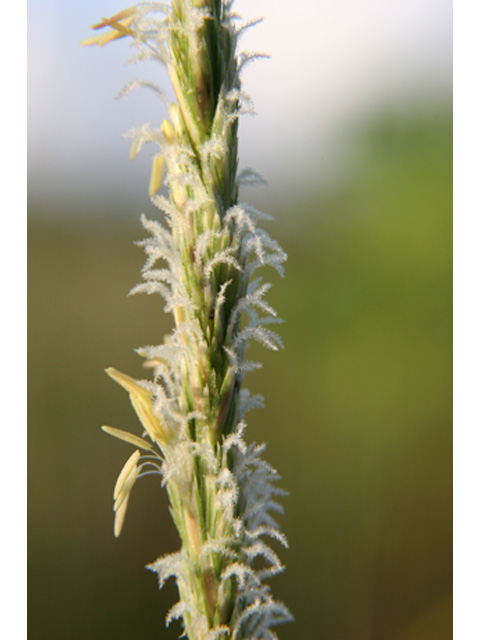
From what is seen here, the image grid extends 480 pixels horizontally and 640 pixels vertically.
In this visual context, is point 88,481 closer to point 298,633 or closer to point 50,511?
point 50,511

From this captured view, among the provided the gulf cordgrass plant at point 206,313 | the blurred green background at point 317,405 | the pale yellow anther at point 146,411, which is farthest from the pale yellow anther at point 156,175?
the blurred green background at point 317,405

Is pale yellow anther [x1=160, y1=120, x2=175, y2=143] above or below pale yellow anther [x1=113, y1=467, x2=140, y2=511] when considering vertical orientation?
above

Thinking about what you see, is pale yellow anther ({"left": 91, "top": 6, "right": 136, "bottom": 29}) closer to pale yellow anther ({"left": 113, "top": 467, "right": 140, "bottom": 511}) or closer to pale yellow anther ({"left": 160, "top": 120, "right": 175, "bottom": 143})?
pale yellow anther ({"left": 160, "top": 120, "right": 175, "bottom": 143})

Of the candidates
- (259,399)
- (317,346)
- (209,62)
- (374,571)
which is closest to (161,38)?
(209,62)

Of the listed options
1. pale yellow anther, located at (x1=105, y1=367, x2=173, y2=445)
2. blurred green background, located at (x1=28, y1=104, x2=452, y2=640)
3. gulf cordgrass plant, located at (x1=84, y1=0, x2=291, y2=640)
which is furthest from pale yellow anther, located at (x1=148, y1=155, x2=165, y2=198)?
blurred green background, located at (x1=28, y1=104, x2=452, y2=640)

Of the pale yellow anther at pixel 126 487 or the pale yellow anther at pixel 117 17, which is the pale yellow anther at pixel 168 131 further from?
the pale yellow anther at pixel 126 487

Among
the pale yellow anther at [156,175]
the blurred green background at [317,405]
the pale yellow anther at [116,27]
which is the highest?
the pale yellow anther at [116,27]

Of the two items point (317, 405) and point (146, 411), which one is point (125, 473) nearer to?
point (146, 411)

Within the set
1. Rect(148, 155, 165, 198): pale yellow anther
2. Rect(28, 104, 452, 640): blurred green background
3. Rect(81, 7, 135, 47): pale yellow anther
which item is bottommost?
Rect(28, 104, 452, 640): blurred green background

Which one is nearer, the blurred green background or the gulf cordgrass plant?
the gulf cordgrass plant
